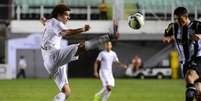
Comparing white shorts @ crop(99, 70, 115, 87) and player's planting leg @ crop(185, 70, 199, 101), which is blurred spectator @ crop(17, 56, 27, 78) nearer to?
white shorts @ crop(99, 70, 115, 87)

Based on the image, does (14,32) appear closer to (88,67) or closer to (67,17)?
(88,67)

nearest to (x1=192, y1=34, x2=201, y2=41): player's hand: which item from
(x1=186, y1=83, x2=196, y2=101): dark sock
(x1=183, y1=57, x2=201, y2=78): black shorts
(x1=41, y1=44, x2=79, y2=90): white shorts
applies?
(x1=183, y1=57, x2=201, y2=78): black shorts

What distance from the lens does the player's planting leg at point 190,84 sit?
14326 millimetres

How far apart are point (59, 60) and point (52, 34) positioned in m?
0.62

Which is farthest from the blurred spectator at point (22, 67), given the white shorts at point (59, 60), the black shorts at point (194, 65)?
the black shorts at point (194, 65)

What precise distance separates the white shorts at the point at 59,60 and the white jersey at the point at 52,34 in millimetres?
159

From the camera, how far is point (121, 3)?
176 feet

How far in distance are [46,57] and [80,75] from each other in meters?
40.3

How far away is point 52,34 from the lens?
48.5 ft

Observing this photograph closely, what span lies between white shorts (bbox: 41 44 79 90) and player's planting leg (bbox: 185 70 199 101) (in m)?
2.62

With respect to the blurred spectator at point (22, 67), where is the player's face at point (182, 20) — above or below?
above

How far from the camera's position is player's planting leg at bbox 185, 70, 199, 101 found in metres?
14.3

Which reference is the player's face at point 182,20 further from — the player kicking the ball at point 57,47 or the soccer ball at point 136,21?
the player kicking the ball at point 57,47

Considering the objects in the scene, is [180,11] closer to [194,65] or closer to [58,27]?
[194,65]
